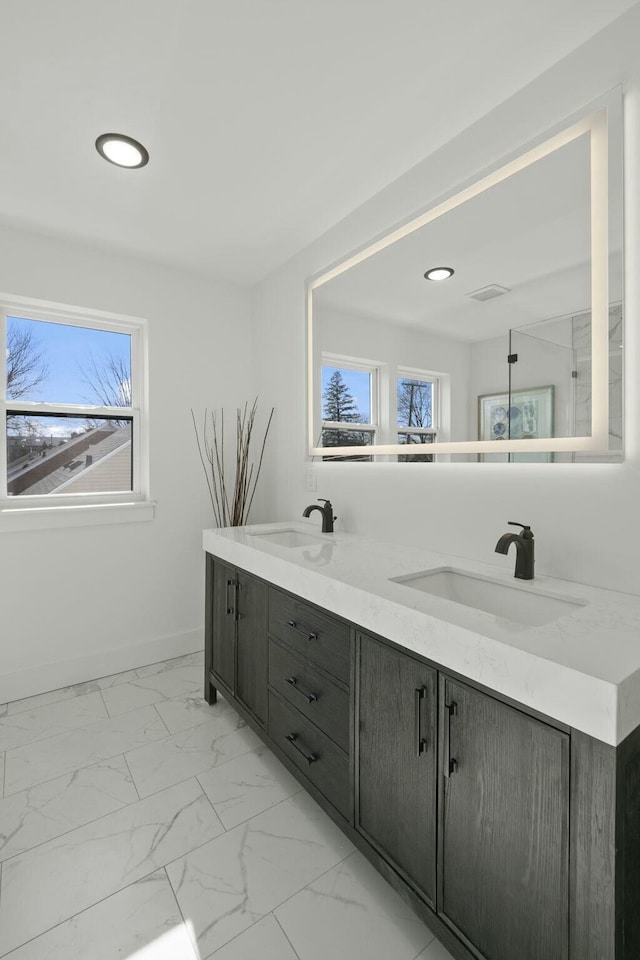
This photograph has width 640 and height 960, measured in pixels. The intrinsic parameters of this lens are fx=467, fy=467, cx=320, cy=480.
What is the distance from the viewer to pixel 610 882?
798 mm

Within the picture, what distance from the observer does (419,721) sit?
1164 mm

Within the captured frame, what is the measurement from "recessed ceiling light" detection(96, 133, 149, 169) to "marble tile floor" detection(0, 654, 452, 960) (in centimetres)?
243

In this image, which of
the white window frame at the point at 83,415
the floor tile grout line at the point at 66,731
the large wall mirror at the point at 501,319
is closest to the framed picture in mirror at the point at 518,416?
the large wall mirror at the point at 501,319

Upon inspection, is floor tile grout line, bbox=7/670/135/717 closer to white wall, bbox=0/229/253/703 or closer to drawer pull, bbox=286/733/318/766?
white wall, bbox=0/229/253/703

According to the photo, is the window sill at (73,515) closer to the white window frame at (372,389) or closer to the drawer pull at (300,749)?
the white window frame at (372,389)

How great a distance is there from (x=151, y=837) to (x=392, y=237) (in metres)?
2.40

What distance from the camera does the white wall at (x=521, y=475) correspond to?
1250mm

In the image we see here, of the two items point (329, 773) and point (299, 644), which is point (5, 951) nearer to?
point (329, 773)

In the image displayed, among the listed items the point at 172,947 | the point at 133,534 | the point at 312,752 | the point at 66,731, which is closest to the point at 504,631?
the point at 312,752

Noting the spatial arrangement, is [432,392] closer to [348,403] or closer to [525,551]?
[348,403]

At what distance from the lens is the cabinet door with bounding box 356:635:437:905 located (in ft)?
3.76

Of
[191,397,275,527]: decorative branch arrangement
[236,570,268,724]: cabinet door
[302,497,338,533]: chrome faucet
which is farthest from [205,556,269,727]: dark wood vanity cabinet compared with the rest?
[191,397,275,527]: decorative branch arrangement

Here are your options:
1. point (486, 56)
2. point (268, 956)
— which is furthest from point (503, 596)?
point (486, 56)

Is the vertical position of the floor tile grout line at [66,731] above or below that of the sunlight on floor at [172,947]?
above
